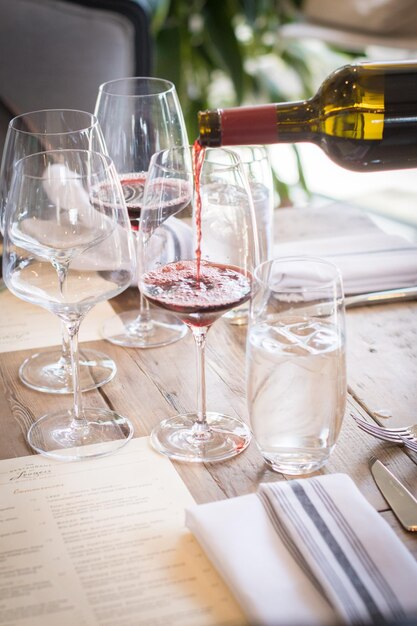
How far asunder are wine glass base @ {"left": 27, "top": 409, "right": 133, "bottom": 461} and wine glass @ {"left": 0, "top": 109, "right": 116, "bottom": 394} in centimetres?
8

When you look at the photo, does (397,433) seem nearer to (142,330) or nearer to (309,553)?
(309,553)

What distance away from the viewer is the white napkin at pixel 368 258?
1380mm

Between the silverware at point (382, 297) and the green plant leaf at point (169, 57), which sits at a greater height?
the green plant leaf at point (169, 57)

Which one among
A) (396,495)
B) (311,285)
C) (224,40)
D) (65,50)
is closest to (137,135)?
(311,285)

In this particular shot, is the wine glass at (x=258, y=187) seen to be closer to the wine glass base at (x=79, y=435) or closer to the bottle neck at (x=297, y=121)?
the bottle neck at (x=297, y=121)

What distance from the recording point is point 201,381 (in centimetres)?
100

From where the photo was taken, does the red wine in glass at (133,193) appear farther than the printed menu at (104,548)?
Yes

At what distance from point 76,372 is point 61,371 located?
178 mm

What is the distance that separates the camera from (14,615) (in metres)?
0.73

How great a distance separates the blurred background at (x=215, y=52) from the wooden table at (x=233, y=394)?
53 cm

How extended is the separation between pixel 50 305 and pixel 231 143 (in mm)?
272

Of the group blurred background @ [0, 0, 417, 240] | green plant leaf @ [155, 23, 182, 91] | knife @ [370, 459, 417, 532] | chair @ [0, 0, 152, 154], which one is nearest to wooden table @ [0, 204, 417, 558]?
knife @ [370, 459, 417, 532]

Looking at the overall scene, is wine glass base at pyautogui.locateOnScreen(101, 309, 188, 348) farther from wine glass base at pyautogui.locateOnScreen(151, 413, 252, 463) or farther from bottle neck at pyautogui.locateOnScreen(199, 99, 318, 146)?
bottle neck at pyautogui.locateOnScreen(199, 99, 318, 146)

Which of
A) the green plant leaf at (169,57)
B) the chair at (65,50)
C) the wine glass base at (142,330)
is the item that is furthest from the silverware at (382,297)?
the green plant leaf at (169,57)
